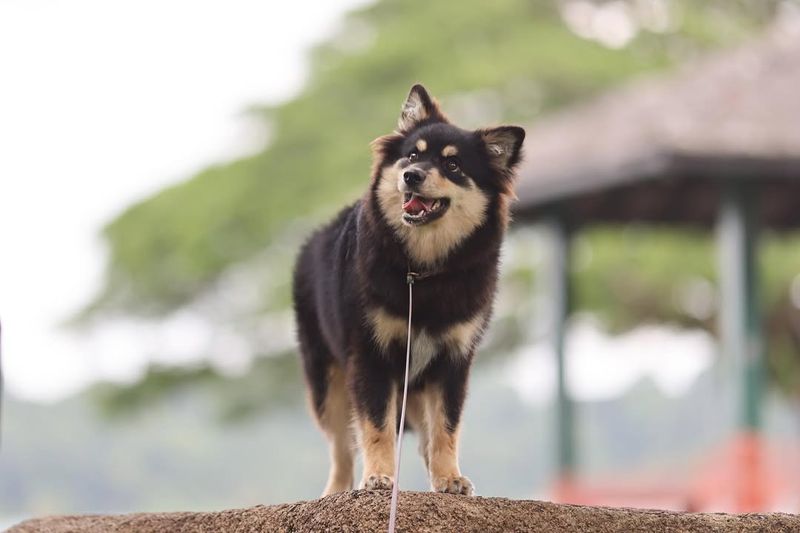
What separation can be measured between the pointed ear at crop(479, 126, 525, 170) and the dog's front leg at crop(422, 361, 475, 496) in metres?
0.78

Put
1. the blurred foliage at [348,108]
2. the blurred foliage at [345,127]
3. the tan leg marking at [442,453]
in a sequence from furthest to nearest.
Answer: the blurred foliage at [348,108], the blurred foliage at [345,127], the tan leg marking at [442,453]

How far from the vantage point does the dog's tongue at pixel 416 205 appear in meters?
5.38

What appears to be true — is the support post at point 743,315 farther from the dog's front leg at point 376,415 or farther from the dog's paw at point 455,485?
the dog's front leg at point 376,415

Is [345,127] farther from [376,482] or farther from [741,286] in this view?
[376,482]

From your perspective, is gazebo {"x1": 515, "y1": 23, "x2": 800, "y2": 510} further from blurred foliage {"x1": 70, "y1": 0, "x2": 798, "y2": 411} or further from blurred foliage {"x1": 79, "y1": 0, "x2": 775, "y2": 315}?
blurred foliage {"x1": 79, "y1": 0, "x2": 775, "y2": 315}

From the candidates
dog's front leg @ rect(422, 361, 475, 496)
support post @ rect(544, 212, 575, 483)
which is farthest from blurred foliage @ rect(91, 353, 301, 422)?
dog's front leg @ rect(422, 361, 475, 496)

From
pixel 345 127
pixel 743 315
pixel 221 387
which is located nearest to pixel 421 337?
pixel 743 315

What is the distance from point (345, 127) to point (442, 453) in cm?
2164

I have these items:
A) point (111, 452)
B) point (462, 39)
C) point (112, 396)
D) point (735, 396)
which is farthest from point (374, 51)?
point (111, 452)

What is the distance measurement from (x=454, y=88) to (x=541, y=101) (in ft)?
5.49

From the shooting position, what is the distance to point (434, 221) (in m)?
5.42

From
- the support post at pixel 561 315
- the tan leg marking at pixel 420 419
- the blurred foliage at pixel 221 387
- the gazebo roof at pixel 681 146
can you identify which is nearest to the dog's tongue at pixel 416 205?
the tan leg marking at pixel 420 419

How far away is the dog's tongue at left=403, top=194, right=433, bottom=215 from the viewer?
538cm

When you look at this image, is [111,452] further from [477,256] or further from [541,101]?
[477,256]
